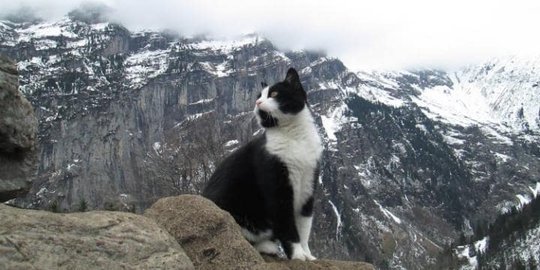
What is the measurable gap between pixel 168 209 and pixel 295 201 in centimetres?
176

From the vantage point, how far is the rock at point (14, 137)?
6441 mm

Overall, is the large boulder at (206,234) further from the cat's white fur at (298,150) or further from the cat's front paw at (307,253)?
the cat's white fur at (298,150)

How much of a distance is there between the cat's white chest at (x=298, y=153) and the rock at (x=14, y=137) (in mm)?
3157

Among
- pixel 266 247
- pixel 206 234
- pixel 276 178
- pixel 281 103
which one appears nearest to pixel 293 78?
pixel 281 103

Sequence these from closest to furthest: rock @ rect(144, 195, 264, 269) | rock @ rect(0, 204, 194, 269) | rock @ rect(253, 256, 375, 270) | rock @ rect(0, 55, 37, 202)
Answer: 1. rock @ rect(0, 204, 194, 269)
2. rock @ rect(0, 55, 37, 202)
3. rock @ rect(144, 195, 264, 269)
4. rock @ rect(253, 256, 375, 270)

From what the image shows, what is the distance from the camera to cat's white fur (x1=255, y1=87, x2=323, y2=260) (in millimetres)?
8391

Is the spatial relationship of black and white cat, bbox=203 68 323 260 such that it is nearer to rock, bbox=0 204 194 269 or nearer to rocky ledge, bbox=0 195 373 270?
rocky ledge, bbox=0 195 373 270

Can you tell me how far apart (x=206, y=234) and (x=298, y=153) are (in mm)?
1770

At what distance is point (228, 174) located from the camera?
29.2 feet

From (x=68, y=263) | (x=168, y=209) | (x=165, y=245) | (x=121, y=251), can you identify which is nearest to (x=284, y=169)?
(x=168, y=209)

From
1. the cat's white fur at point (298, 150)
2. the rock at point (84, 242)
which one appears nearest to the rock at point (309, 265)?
the cat's white fur at point (298, 150)

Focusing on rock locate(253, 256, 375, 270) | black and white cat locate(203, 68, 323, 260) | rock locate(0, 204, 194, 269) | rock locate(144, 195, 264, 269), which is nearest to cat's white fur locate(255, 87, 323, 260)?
black and white cat locate(203, 68, 323, 260)

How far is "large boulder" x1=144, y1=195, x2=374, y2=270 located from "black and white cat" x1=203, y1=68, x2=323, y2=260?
563 millimetres

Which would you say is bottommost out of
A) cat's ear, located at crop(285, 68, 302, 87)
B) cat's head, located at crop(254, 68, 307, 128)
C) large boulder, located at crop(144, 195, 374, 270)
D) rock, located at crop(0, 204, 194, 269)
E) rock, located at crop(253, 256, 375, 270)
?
rock, located at crop(253, 256, 375, 270)
